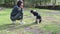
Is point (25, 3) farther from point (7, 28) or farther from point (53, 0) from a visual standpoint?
point (7, 28)

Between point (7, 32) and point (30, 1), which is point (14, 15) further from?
point (30, 1)

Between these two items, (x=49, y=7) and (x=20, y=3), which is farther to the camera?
(x=49, y=7)

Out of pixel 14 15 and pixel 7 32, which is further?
pixel 14 15

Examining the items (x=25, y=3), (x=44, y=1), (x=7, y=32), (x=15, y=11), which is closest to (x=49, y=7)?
(x=44, y=1)

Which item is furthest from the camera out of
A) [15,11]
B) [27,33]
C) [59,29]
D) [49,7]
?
[49,7]

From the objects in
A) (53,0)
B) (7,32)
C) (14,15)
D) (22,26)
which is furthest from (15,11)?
(53,0)

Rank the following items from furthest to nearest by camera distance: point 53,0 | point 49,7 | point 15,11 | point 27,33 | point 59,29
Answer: point 53,0
point 49,7
point 15,11
point 59,29
point 27,33

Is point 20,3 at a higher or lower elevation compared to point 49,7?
higher

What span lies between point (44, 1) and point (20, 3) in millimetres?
14275

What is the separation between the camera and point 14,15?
10.6 metres

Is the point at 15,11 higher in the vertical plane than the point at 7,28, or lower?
higher

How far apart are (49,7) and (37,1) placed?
1.73 m

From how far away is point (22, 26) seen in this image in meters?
10.4

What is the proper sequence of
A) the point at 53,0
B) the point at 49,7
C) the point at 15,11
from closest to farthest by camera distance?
1. the point at 15,11
2. the point at 49,7
3. the point at 53,0
